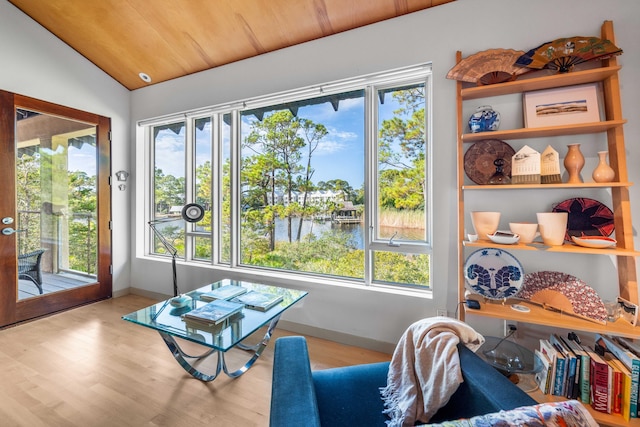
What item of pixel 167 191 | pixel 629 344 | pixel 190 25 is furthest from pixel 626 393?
pixel 167 191

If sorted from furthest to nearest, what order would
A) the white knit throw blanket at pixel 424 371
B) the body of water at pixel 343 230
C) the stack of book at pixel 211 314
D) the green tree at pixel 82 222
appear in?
the green tree at pixel 82 222 → the body of water at pixel 343 230 → the stack of book at pixel 211 314 → the white knit throw blanket at pixel 424 371

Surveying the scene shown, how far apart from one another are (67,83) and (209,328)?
10.9ft

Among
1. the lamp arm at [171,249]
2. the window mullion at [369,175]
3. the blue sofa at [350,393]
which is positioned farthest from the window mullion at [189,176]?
the blue sofa at [350,393]

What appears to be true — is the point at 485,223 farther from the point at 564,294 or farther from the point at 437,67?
the point at 437,67

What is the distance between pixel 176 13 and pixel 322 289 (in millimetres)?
2730

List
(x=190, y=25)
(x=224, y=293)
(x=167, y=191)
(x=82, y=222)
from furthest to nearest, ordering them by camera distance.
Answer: (x=167, y=191) → (x=82, y=222) → (x=190, y=25) → (x=224, y=293)

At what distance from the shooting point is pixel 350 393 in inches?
47.1

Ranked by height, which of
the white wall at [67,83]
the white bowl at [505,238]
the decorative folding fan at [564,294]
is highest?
the white wall at [67,83]

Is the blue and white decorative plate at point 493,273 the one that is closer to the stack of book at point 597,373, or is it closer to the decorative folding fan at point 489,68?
the stack of book at point 597,373

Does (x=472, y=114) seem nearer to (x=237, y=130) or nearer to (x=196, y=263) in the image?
(x=237, y=130)

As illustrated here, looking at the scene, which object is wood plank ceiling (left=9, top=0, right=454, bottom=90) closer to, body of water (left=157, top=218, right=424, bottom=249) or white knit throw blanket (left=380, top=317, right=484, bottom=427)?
body of water (left=157, top=218, right=424, bottom=249)

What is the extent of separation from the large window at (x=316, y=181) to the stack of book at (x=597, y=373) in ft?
2.78

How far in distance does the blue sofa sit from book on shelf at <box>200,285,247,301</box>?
0.91m

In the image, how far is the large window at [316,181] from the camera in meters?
2.26
